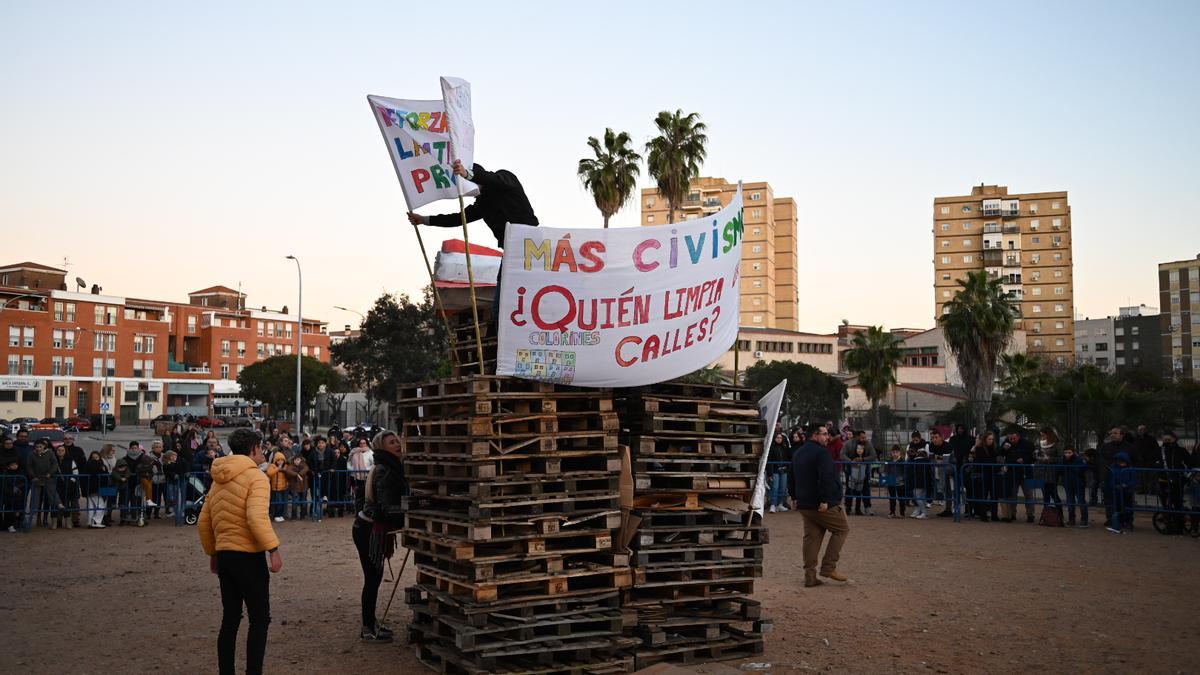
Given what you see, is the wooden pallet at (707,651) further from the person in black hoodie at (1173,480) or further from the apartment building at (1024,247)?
the apartment building at (1024,247)

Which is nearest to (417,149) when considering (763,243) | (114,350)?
(114,350)

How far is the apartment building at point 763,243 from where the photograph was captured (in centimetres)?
11550

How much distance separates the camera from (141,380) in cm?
10188

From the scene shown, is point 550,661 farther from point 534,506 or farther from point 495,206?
point 495,206

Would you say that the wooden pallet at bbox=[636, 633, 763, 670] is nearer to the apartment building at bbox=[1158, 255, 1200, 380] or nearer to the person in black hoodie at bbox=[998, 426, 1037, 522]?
the person in black hoodie at bbox=[998, 426, 1037, 522]

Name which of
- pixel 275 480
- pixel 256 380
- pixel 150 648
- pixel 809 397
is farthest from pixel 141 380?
pixel 150 648

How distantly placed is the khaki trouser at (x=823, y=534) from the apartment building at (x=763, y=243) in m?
99.2

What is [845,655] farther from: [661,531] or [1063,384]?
[1063,384]

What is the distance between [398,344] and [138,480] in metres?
31.8

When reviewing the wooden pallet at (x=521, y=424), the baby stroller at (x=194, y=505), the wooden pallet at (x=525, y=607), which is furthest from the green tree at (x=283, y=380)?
the wooden pallet at (x=525, y=607)

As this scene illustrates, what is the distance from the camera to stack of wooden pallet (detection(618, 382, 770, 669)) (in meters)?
7.79

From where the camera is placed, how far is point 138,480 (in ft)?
62.1

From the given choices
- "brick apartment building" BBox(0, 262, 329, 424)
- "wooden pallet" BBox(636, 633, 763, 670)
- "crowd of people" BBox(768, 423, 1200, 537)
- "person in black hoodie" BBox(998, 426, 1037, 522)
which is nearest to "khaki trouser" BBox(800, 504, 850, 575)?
"wooden pallet" BBox(636, 633, 763, 670)

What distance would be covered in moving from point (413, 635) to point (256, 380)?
78497 millimetres
